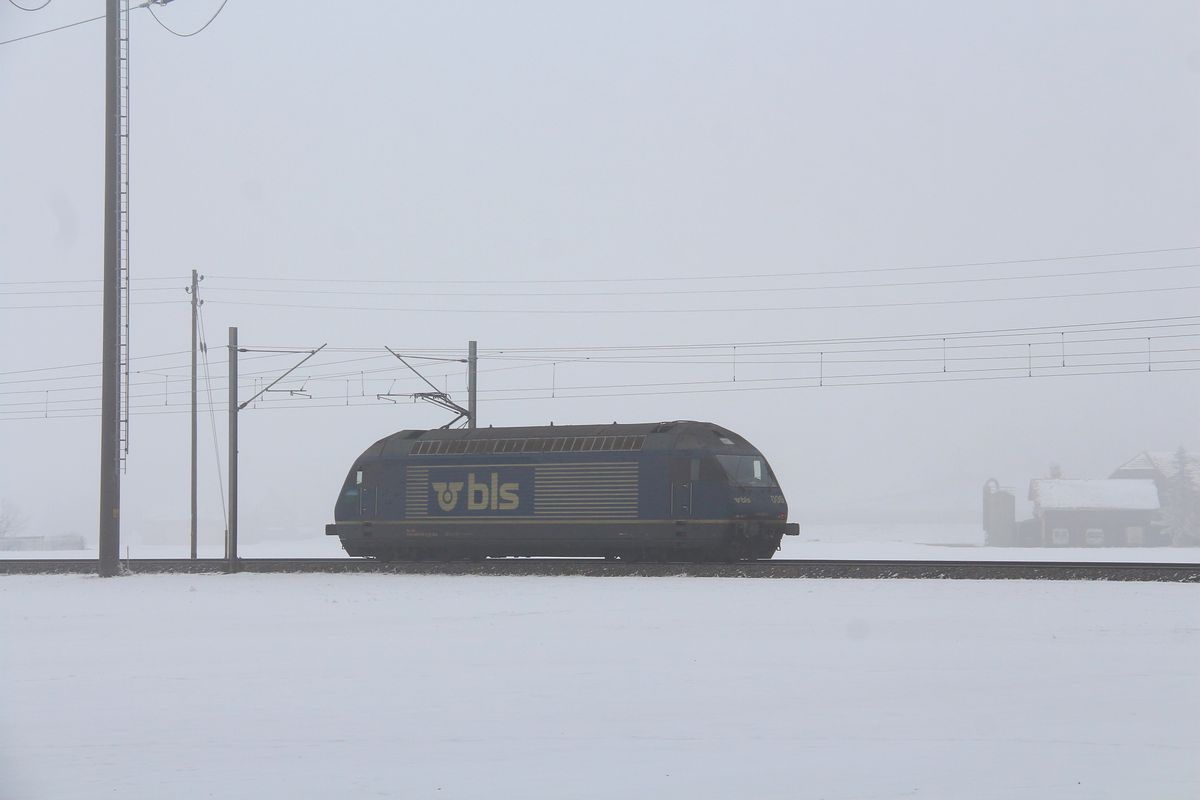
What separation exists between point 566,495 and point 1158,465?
8883 cm

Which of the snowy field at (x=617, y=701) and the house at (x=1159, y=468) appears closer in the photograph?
the snowy field at (x=617, y=701)

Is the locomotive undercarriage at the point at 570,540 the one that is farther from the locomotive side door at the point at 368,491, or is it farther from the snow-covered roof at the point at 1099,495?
the snow-covered roof at the point at 1099,495

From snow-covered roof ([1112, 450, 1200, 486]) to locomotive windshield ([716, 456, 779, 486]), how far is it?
272 feet

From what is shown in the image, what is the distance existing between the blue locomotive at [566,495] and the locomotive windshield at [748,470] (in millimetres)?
39

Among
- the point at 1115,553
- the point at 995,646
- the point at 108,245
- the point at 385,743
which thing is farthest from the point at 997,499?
the point at 385,743

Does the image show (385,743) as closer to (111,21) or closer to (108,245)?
(108,245)

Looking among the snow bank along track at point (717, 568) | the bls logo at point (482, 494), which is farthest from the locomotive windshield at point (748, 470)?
the bls logo at point (482, 494)

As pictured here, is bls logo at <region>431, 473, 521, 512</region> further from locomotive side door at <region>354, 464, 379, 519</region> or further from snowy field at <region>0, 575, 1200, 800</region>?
snowy field at <region>0, 575, 1200, 800</region>

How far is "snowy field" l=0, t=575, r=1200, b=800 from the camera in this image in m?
8.81

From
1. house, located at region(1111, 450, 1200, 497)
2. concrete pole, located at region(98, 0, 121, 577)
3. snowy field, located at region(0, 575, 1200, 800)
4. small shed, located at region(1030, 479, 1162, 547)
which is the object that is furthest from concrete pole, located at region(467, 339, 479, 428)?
house, located at region(1111, 450, 1200, 497)

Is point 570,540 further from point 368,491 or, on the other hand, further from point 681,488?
point 368,491

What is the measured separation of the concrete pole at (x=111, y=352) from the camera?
3178cm

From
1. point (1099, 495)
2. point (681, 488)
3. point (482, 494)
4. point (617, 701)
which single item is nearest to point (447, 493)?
point (482, 494)

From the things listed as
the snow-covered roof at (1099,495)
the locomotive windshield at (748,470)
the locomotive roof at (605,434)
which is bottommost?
the snow-covered roof at (1099,495)
